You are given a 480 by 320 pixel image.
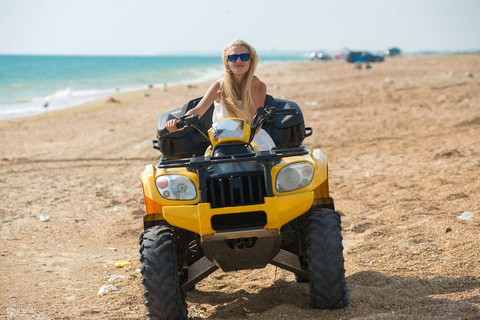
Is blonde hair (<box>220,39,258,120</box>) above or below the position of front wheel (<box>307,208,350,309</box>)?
above

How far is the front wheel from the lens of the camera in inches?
160

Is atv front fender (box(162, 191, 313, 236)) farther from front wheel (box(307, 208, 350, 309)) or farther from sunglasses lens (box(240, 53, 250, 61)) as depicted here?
sunglasses lens (box(240, 53, 250, 61))

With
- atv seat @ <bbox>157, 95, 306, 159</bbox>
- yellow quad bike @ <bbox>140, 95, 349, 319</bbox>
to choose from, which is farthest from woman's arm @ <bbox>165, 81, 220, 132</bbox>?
yellow quad bike @ <bbox>140, 95, 349, 319</bbox>

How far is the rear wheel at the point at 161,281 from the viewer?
13.0ft

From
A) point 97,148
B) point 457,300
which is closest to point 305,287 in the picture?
point 457,300

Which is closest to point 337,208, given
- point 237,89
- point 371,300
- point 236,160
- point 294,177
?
point 237,89

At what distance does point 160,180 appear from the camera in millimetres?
4117

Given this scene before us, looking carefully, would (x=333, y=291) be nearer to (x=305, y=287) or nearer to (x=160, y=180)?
(x=305, y=287)

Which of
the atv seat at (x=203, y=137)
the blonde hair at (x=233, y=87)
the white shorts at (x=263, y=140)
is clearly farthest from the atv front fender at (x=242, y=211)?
the atv seat at (x=203, y=137)

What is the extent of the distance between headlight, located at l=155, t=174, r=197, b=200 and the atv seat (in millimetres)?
1235

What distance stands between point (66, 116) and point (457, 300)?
1781 centimetres

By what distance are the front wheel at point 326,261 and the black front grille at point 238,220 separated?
14.9 inches

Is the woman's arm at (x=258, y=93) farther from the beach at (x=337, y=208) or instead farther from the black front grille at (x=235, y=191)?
the beach at (x=337, y=208)

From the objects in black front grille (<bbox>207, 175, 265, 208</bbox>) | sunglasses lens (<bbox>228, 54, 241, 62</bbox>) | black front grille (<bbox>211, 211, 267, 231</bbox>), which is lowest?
black front grille (<bbox>211, 211, 267, 231</bbox>)
